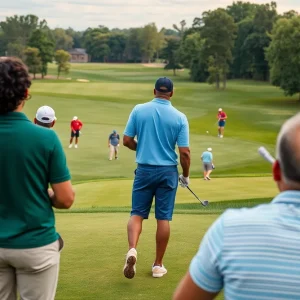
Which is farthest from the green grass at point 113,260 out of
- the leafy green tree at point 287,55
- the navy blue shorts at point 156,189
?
the leafy green tree at point 287,55

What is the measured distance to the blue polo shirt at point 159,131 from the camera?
630 centimetres

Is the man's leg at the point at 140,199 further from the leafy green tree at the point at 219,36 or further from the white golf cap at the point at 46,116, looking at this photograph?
the leafy green tree at the point at 219,36

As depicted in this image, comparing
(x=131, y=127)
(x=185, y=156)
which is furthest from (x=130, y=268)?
(x=131, y=127)

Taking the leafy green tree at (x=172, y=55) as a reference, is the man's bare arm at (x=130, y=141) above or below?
above

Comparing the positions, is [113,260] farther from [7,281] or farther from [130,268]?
[7,281]

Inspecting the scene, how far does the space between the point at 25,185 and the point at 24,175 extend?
0.18 feet

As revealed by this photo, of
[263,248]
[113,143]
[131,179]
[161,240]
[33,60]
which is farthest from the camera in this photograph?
[33,60]

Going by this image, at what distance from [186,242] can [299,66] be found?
59222mm

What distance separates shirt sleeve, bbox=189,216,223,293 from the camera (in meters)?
2.33

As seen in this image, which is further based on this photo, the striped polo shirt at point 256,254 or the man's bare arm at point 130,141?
the man's bare arm at point 130,141

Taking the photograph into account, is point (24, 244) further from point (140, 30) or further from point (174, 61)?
point (140, 30)

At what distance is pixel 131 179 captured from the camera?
21.7 meters

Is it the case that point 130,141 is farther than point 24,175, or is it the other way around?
point 130,141

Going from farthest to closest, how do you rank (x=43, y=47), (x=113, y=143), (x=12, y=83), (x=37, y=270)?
(x=43, y=47), (x=113, y=143), (x=37, y=270), (x=12, y=83)
